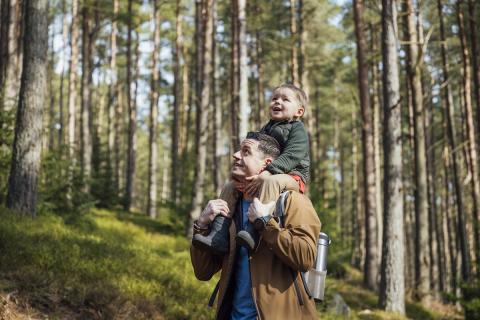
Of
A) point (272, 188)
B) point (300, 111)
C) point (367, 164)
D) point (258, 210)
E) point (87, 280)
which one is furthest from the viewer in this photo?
point (367, 164)

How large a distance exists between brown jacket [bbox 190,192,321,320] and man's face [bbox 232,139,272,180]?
287 mm

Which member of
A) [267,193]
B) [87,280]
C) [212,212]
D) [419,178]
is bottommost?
[87,280]

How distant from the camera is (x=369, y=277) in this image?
1631 centimetres

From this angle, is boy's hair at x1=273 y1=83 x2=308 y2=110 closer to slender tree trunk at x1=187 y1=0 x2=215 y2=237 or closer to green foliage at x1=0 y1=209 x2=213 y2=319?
green foliage at x1=0 y1=209 x2=213 y2=319

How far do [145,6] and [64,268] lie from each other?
21763 mm

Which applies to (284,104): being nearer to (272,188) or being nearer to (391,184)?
(272,188)

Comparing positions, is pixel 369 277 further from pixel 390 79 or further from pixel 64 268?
pixel 64 268

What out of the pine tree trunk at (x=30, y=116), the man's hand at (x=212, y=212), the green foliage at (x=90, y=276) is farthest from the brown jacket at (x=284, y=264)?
the pine tree trunk at (x=30, y=116)

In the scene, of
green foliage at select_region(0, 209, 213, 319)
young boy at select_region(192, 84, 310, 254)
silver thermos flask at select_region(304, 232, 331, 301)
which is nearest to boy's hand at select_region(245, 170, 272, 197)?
young boy at select_region(192, 84, 310, 254)

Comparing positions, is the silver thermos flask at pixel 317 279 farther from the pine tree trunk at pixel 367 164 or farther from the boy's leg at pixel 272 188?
the pine tree trunk at pixel 367 164

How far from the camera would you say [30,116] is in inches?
392

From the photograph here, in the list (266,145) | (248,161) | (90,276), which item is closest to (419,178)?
(90,276)

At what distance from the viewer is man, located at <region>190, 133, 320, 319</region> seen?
2.67 m

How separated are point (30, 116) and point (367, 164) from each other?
34.3 ft
